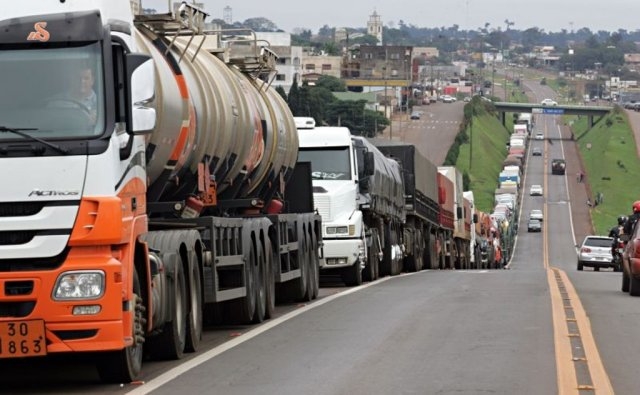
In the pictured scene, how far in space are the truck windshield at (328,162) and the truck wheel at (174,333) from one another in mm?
16015

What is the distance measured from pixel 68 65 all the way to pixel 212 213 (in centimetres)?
807

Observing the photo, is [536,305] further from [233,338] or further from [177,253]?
[177,253]

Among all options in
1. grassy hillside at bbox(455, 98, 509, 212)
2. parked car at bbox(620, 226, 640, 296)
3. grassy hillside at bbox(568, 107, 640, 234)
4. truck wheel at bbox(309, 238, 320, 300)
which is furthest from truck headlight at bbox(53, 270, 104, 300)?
grassy hillside at bbox(455, 98, 509, 212)

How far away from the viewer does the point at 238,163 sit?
A: 21.1 m

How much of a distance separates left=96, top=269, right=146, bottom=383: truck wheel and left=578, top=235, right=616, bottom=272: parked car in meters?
48.1

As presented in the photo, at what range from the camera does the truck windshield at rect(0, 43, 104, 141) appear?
12766 millimetres

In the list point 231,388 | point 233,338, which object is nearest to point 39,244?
point 231,388

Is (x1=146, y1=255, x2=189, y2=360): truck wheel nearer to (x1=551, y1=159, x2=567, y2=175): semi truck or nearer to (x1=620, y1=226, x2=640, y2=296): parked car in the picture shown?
(x1=620, y1=226, x2=640, y2=296): parked car

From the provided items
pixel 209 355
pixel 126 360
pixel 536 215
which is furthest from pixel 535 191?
pixel 126 360

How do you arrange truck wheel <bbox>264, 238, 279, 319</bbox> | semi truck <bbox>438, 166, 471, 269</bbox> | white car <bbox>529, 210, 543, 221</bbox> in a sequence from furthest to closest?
white car <bbox>529, 210, 543, 221</bbox>, semi truck <bbox>438, 166, 471, 269</bbox>, truck wheel <bbox>264, 238, 279, 319</bbox>

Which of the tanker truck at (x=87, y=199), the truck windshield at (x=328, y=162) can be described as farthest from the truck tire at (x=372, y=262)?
the tanker truck at (x=87, y=199)

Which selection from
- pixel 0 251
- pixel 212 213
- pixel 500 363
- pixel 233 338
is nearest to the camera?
pixel 0 251

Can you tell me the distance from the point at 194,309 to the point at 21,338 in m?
4.04

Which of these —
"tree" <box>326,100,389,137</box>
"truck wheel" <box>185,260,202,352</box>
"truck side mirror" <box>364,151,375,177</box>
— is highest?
"truck wheel" <box>185,260,202,352</box>
